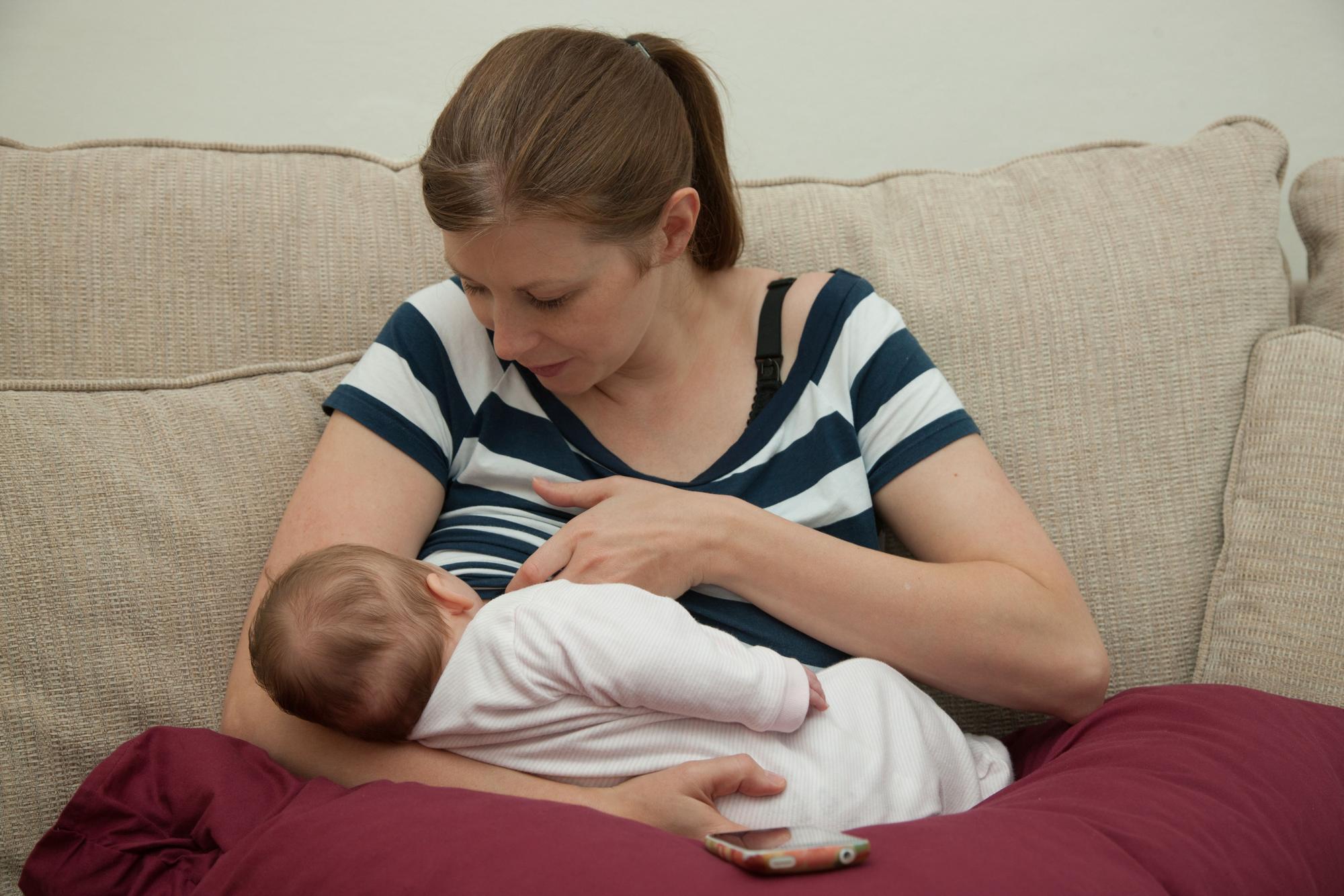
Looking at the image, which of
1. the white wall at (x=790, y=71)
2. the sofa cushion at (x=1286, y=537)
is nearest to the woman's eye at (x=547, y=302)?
the white wall at (x=790, y=71)

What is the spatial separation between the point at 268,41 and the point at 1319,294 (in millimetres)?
1770

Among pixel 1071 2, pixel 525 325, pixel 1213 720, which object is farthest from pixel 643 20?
pixel 1213 720

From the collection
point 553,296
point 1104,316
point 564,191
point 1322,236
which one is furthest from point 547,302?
point 1322,236

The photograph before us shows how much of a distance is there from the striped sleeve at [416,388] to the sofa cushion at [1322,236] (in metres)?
1.29

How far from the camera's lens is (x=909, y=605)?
120cm

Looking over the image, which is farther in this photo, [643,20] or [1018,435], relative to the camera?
[643,20]

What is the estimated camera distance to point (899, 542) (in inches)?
58.5

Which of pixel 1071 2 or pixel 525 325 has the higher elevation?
pixel 1071 2

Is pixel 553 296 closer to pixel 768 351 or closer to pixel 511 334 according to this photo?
pixel 511 334

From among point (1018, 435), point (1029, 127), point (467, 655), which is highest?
point (1029, 127)

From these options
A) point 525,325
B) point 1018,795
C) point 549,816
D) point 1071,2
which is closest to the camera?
point 549,816

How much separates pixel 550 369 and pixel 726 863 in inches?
24.7

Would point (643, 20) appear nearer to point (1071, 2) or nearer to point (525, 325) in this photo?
point (1071, 2)

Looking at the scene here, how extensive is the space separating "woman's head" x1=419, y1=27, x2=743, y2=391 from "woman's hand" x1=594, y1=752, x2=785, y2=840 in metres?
0.50
